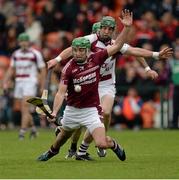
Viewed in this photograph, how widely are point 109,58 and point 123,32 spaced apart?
171 centimetres

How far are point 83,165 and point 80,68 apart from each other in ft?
4.65

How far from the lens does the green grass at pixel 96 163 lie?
11.6 metres

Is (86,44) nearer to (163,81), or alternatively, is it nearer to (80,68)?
(80,68)

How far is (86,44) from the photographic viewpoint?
13.1m

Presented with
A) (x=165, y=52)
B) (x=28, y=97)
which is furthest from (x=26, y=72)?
(x=165, y=52)

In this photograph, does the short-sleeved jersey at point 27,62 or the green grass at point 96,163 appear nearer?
the green grass at point 96,163

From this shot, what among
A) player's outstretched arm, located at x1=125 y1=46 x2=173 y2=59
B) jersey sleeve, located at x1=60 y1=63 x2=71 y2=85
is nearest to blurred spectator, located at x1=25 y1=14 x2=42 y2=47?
player's outstretched arm, located at x1=125 y1=46 x2=173 y2=59

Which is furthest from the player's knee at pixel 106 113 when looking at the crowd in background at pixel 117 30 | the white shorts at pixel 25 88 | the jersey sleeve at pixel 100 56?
the crowd in background at pixel 117 30

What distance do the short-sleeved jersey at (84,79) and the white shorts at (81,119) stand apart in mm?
81

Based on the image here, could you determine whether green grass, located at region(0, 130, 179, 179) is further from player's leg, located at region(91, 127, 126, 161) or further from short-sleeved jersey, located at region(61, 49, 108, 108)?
short-sleeved jersey, located at region(61, 49, 108, 108)

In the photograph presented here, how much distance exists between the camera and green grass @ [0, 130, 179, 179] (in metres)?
11.6

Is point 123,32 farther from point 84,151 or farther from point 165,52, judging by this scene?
point 84,151

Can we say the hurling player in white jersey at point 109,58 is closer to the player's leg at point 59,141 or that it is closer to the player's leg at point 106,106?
the player's leg at point 106,106

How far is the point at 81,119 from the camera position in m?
13.3
